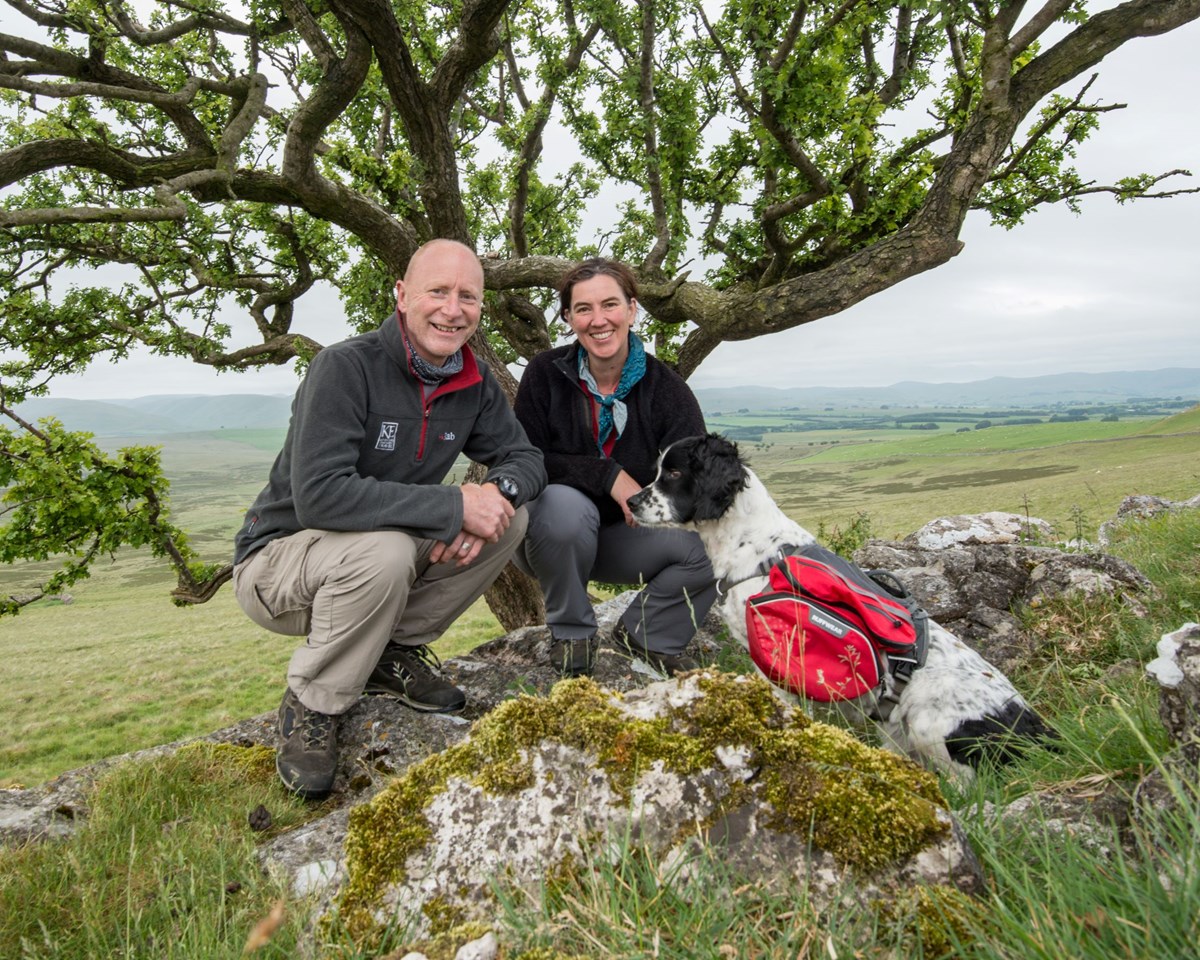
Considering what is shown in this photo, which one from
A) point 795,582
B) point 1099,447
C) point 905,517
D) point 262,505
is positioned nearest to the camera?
point 795,582

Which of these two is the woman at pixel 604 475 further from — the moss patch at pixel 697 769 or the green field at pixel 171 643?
the moss patch at pixel 697 769

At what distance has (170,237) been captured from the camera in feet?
31.4

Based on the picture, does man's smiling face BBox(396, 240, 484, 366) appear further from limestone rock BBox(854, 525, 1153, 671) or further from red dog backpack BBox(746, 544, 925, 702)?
limestone rock BBox(854, 525, 1153, 671)

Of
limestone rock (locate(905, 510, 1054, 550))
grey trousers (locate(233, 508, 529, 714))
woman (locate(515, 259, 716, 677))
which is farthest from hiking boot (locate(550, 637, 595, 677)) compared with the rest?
limestone rock (locate(905, 510, 1054, 550))

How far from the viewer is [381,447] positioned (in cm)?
399

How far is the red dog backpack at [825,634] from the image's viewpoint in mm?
3092

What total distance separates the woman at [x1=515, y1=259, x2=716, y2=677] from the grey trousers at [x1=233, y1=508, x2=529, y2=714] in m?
1.00

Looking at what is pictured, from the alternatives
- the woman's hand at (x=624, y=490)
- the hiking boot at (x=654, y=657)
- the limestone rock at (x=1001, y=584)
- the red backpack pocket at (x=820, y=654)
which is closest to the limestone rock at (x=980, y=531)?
the limestone rock at (x=1001, y=584)

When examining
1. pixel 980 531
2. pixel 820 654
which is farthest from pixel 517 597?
pixel 980 531

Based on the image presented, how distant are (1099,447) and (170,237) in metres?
104

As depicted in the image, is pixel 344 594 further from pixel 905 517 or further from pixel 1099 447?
pixel 1099 447

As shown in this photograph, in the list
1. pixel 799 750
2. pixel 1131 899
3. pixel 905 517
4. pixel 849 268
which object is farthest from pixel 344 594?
pixel 905 517

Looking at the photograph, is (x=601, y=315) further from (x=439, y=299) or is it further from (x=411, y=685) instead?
(x=411, y=685)

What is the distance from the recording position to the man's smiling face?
3.98 metres
